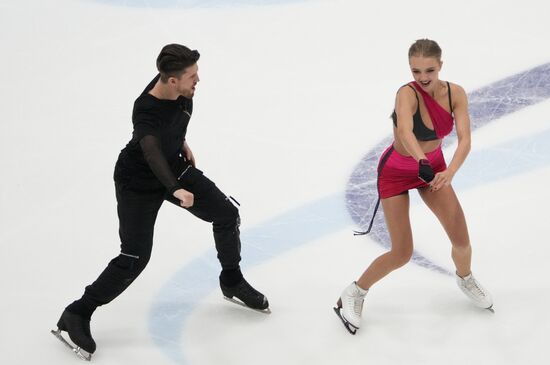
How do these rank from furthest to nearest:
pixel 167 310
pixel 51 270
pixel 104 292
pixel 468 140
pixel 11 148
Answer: pixel 11 148
pixel 51 270
pixel 167 310
pixel 104 292
pixel 468 140

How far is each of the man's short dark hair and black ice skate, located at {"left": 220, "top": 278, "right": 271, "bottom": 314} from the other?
3.96 feet

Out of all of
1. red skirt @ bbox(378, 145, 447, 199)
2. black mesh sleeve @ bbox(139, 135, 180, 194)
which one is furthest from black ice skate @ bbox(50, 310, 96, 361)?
red skirt @ bbox(378, 145, 447, 199)

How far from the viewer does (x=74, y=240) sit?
5332 millimetres

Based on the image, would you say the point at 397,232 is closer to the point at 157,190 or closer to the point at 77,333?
the point at 157,190

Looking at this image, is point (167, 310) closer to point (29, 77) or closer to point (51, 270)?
point (51, 270)

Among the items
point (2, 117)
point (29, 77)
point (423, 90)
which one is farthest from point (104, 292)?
point (29, 77)

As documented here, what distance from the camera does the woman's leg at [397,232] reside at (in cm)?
428

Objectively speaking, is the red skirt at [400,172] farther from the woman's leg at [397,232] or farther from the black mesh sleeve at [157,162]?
the black mesh sleeve at [157,162]

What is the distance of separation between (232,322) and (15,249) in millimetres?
1437

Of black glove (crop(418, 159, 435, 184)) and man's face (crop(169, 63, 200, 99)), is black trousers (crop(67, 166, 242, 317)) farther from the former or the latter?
black glove (crop(418, 159, 435, 184))

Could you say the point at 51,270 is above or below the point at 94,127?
below

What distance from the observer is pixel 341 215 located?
540cm

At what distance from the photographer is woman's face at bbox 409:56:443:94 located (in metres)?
3.89

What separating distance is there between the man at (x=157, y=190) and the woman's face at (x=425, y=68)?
3.17ft
